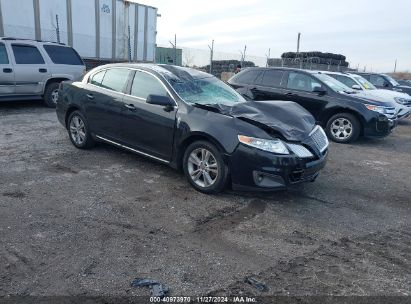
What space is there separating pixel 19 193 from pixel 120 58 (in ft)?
56.8

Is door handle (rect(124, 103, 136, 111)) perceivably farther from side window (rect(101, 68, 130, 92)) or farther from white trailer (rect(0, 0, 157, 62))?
white trailer (rect(0, 0, 157, 62))

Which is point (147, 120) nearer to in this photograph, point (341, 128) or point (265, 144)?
point (265, 144)

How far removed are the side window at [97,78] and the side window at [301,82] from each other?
4979mm

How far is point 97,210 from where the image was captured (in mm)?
4309

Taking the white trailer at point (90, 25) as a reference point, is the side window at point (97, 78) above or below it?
below

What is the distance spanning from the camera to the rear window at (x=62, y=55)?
10.9 meters

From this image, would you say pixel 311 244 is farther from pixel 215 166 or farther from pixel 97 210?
pixel 97 210

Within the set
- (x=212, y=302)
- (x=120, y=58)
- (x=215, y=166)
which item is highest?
(x=120, y=58)

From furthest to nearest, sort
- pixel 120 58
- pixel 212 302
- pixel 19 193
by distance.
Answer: pixel 120 58, pixel 19 193, pixel 212 302

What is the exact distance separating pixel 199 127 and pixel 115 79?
2.05 metres

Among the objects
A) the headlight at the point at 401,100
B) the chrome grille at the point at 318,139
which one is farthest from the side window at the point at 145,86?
the headlight at the point at 401,100

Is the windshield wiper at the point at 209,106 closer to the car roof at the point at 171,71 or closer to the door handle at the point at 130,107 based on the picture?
the car roof at the point at 171,71

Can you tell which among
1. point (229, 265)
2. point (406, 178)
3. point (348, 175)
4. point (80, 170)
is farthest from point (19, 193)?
point (406, 178)

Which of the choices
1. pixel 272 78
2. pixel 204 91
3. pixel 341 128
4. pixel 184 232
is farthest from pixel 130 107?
pixel 341 128
